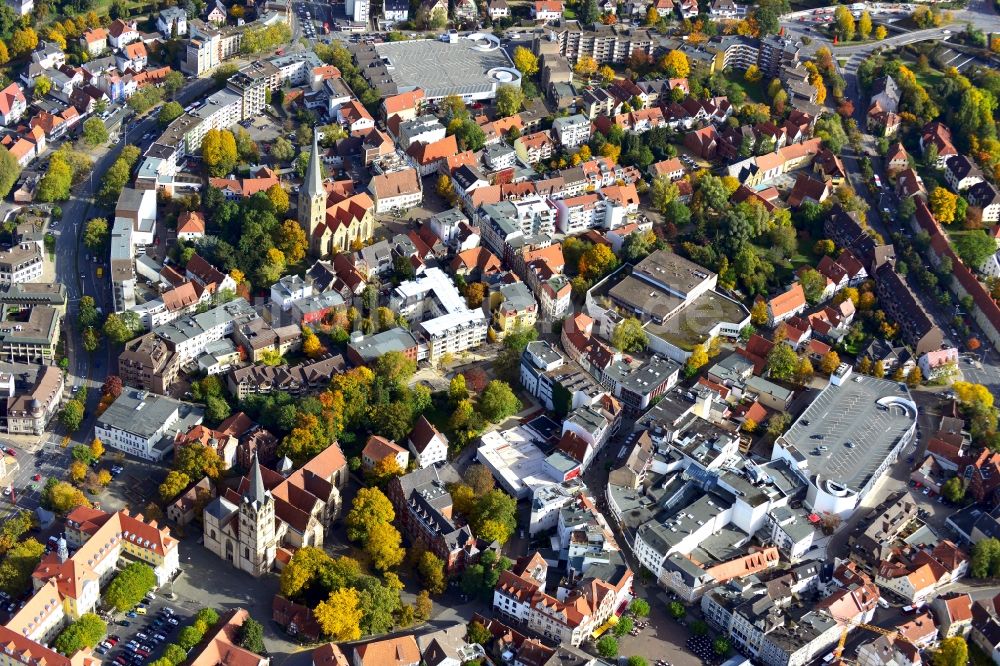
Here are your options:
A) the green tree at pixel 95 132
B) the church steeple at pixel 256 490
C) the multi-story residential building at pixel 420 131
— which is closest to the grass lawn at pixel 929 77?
the multi-story residential building at pixel 420 131

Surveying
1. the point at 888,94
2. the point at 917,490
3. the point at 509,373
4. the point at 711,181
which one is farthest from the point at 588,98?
the point at 917,490

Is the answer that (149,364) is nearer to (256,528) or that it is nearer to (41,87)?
(256,528)

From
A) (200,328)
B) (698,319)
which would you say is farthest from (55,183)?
(698,319)

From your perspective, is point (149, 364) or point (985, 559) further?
point (149, 364)

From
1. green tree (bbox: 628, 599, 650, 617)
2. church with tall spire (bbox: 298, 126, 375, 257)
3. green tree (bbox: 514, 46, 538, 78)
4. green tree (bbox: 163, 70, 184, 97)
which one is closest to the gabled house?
green tree (bbox: 163, 70, 184, 97)

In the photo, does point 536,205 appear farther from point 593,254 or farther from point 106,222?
point 106,222

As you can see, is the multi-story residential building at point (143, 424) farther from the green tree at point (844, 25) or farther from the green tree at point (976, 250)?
the green tree at point (844, 25)
